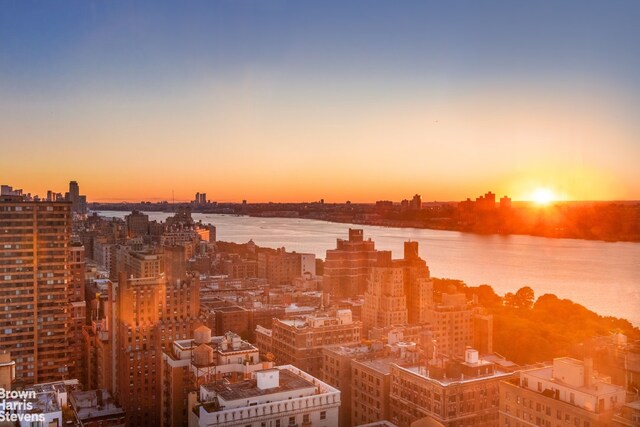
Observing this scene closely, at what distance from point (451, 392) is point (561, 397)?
1.07 meters

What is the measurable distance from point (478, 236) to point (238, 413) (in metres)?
5.90

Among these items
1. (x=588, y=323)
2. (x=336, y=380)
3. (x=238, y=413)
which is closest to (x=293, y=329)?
(x=336, y=380)

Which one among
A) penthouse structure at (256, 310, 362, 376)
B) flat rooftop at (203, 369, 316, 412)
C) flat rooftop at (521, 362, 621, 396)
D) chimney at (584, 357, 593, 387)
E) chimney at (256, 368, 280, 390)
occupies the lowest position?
penthouse structure at (256, 310, 362, 376)

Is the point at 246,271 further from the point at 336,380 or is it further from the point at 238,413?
the point at 238,413

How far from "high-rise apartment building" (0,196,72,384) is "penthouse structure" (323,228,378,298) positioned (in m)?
6.11

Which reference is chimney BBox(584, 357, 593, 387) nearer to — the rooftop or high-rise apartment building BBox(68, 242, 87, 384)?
the rooftop

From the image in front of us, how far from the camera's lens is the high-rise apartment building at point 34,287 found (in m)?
7.37

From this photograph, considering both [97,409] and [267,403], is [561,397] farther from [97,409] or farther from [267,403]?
[97,409]

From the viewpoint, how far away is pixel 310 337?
7.81 meters

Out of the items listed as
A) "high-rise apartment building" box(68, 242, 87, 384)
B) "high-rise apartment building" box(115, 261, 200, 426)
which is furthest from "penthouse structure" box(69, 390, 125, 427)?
"high-rise apartment building" box(68, 242, 87, 384)

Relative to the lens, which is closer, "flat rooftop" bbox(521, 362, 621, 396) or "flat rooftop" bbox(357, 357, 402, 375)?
"flat rooftop" bbox(521, 362, 621, 396)

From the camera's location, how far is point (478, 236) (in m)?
9.24

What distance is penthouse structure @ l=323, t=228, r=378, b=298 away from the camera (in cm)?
1282

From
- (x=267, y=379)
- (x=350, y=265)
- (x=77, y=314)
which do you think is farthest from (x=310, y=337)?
(x=350, y=265)
